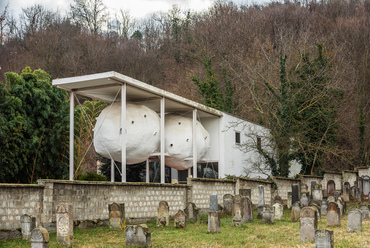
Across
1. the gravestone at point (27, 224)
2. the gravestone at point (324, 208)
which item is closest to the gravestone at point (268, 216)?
the gravestone at point (324, 208)

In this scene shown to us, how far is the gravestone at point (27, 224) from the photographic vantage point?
12.7 metres

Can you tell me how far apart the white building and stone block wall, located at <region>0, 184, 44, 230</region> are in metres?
5.77

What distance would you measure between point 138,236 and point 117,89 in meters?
10.3

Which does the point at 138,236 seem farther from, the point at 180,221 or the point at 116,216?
the point at 180,221

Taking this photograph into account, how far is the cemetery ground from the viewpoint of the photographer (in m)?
12.0

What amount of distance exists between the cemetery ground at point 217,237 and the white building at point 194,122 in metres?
5.36

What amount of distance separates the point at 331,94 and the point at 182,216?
20.4 metres

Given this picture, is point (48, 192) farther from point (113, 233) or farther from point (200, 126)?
point (200, 126)

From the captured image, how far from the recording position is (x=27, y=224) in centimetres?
1269

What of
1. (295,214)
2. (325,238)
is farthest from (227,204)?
(325,238)

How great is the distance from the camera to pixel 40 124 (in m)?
26.4

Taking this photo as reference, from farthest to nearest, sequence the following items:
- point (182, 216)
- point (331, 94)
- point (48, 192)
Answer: point (331, 94) → point (182, 216) → point (48, 192)

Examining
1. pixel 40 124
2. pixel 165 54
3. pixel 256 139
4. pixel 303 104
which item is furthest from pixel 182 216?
pixel 165 54

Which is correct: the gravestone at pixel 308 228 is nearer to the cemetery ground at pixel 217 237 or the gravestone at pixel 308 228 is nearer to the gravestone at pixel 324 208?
the cemetery ground at pixel 217 237
